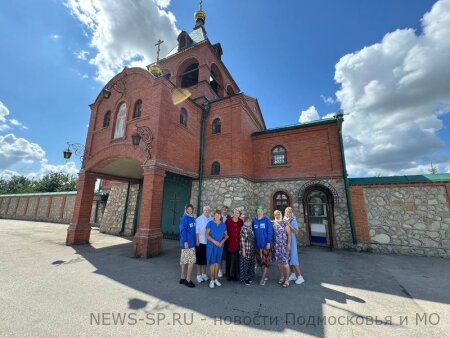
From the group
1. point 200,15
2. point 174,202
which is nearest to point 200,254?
point 174,202

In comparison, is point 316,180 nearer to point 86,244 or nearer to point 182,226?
point 182,226

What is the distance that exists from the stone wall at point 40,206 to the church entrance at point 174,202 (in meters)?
16.5

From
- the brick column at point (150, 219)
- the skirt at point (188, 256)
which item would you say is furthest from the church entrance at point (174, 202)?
the skirt at point (188, 256)

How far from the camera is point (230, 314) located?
3.54 metres

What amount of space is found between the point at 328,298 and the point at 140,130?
8585mm

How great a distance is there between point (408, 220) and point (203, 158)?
9960mm

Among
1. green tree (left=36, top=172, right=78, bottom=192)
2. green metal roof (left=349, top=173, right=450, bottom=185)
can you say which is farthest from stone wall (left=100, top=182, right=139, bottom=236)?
green tree (left=36, top=172, right=78, bottom=192)

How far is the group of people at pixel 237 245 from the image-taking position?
4949 mm

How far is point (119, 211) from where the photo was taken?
13719mm

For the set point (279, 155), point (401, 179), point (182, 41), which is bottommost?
point (401, 179)

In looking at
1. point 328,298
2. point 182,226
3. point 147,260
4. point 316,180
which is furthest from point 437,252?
point 147,260

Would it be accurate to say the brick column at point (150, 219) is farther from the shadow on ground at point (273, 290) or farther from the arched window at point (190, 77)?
the arched window at point (190, 77)

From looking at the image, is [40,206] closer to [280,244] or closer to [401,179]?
[280,244]

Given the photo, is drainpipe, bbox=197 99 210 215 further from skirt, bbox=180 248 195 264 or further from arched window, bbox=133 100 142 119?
skirt, bbox=180 248 195 264
